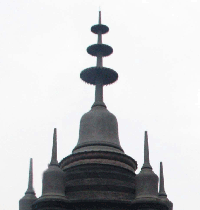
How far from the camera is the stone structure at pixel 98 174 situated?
41.3 metres

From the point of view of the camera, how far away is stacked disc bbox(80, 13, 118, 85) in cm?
4891

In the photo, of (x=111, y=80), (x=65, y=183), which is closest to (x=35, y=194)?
(x=65, y=183)

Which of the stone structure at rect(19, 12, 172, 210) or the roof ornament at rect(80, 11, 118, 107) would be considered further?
the roof ornament at rect(80, 11, 118, 107)

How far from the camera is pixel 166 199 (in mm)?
Answer: 46469

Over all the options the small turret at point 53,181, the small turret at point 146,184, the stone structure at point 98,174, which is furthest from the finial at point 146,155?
the small turret at point 53,181

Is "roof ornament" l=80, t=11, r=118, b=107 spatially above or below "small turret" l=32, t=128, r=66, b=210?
above

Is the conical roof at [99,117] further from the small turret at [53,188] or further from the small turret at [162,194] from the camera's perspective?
the small turret at [162,194]

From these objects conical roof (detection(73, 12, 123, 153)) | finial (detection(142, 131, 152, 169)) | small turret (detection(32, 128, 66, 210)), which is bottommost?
small turret (detection(32, 128, 66, 210))

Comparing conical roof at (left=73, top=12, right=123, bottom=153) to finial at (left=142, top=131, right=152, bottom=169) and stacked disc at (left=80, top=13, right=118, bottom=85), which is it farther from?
finial at (left=142, top=131, right=152, bottom=169)

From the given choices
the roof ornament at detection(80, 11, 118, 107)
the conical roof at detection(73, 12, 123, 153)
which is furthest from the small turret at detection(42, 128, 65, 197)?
the roof ornament at detection(80, 11, 118, 107)

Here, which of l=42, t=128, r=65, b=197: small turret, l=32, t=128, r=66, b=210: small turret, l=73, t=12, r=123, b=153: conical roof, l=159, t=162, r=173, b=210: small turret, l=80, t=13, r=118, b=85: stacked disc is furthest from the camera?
l=80, t=13, r=118, b=85: stacked disc

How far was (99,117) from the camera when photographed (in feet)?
155

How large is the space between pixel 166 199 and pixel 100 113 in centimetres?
806

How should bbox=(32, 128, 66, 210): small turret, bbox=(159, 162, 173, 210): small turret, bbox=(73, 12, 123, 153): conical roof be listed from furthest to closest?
bbox=(159, 162, 173, 210): small turret → bbox=(73, 12, 123, 153): conical roof → bbox=(32, 128, 66, 210): small turret
